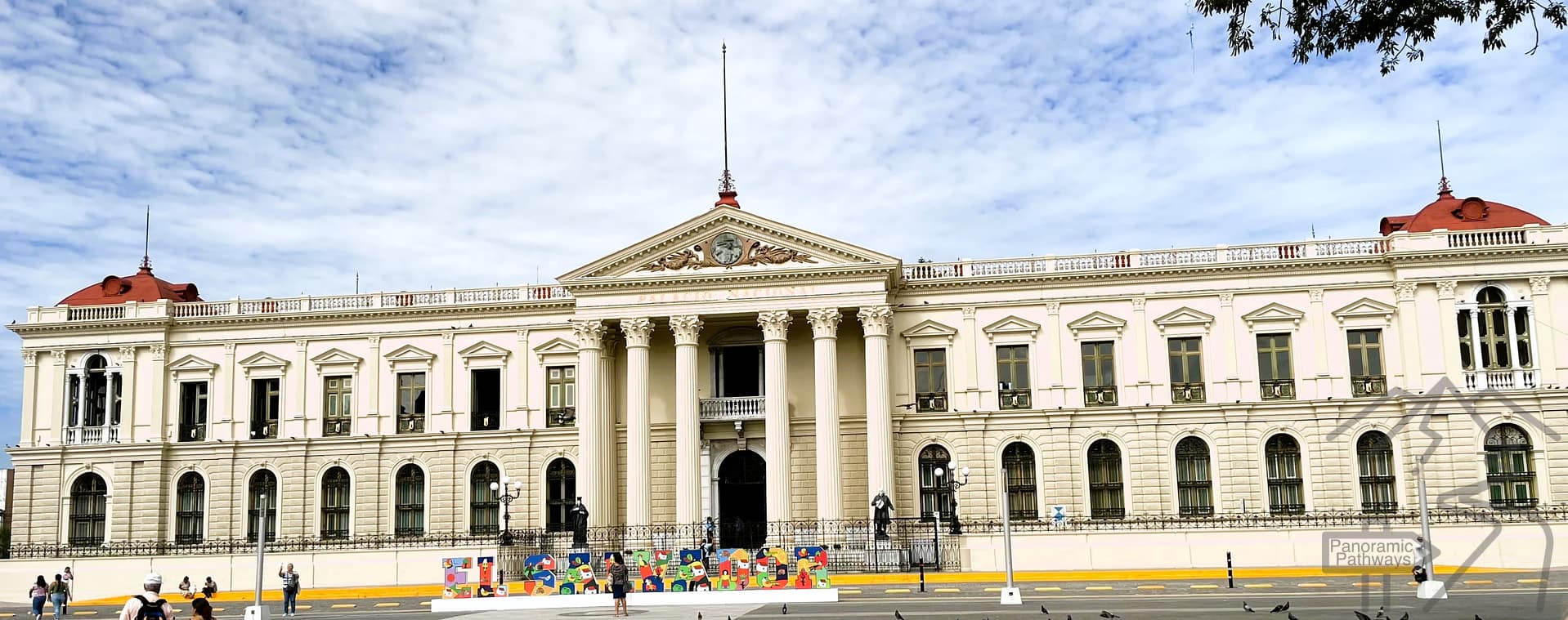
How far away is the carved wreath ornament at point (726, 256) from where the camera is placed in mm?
46250

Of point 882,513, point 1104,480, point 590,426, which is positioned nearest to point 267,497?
point 590,426

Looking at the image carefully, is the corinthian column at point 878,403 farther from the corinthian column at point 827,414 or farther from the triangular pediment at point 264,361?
the triangular pediment at point 264,361

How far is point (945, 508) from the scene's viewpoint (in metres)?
47.3

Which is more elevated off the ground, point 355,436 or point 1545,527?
point 355,436

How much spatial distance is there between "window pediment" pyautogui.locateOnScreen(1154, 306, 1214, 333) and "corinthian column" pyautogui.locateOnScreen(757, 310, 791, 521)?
12621 mm

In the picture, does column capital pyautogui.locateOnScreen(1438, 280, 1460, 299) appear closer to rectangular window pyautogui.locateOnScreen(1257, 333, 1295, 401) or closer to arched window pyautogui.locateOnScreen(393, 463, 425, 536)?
rectangular window pyautogui.locateOnScreen(1257, 333, 1295, 401)

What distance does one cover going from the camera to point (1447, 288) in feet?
146

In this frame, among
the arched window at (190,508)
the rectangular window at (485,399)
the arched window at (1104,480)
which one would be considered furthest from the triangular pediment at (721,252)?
the arched window at (190,508)

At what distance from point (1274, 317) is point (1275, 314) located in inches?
3.4

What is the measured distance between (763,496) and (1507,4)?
1428 inches

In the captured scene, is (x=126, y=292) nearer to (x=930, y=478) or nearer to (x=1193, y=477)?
(x=930, y=478)

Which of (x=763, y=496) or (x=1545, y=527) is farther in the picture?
(x=763, y=496)

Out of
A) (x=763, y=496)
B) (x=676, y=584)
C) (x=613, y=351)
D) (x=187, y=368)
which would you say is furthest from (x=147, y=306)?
(x=676, y=584)

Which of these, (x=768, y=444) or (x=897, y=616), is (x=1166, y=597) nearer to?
(x=897, y=616)
